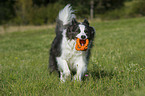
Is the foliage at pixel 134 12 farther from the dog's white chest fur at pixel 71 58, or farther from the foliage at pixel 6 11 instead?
the dog's white chest fur at pixel 71 58

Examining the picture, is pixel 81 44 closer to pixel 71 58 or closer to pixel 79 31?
pixel 79 31

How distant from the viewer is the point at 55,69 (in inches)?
184

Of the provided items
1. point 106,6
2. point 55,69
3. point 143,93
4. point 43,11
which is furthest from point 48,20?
point 143,93

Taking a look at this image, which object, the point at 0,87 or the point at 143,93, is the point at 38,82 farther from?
the point at 143,93

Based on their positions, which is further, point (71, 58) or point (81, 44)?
point (71, 58)

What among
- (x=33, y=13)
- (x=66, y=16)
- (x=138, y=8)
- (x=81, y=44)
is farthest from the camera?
(x=138, y=8)

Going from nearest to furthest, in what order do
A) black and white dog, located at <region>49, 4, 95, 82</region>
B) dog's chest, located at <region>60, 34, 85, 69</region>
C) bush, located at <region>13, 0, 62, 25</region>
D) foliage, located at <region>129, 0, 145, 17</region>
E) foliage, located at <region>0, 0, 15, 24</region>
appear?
black and white dog, located at <region>49, 4, 95, 82</region>
dog's chest, located at <region>60, 34, 85, 69</region>
bush, located at <region>13, 0, 62, 25</region>
foliage, located at <region>129, 0, 145, 17</region>
foliage, located at <region>0, 0, 15, 24</region>

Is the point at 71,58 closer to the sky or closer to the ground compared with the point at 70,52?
closer to the ground

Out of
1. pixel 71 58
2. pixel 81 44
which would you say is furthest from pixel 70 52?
pixel 81 44

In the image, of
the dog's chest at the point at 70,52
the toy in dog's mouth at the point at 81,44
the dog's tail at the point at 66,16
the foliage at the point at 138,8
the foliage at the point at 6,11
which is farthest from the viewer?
the foliage at the point at 6,11

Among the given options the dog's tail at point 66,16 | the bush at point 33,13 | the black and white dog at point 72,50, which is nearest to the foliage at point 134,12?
the bush at point 33,13

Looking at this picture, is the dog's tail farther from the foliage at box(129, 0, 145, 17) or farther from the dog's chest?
the foliage at box(129, 0, 145, 17)

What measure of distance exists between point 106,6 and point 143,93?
45.1 metres

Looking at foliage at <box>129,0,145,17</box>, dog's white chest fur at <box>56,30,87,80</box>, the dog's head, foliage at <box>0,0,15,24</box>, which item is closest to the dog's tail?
dog's white chest fur at <box>56,30,87,80</box>
